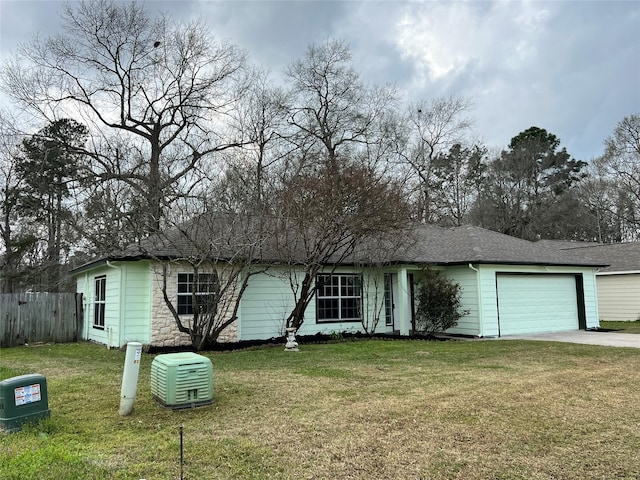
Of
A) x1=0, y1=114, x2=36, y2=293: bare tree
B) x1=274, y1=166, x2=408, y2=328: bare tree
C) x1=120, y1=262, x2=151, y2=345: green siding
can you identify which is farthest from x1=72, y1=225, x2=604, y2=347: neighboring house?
x1=0, y1=114, x2=36, y2=293: bare tree

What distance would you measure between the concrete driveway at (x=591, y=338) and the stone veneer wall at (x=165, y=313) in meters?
9.77

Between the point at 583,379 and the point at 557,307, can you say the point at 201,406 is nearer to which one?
the point at 583,379

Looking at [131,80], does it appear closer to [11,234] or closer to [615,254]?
[11,234]

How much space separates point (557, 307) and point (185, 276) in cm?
1290

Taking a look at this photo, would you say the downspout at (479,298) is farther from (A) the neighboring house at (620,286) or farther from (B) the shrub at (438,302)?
(A) the neighboring house at (620,286)

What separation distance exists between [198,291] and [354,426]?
25.8ft

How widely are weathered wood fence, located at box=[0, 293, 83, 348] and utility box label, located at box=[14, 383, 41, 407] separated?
38.7 feet

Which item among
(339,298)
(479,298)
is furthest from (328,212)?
(479,298)

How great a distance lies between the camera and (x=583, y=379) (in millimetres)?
7668

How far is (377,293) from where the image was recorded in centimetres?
1567

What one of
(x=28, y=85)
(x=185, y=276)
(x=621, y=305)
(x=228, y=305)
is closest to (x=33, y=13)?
(x=28, y=85)

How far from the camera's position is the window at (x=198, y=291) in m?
12.0

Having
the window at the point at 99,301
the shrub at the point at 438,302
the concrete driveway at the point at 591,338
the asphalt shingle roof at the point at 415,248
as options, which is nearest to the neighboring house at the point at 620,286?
the asphalt shingle roof at the point at 415,248

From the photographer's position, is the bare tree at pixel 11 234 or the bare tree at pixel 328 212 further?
the bare tree at pixel 11 234
